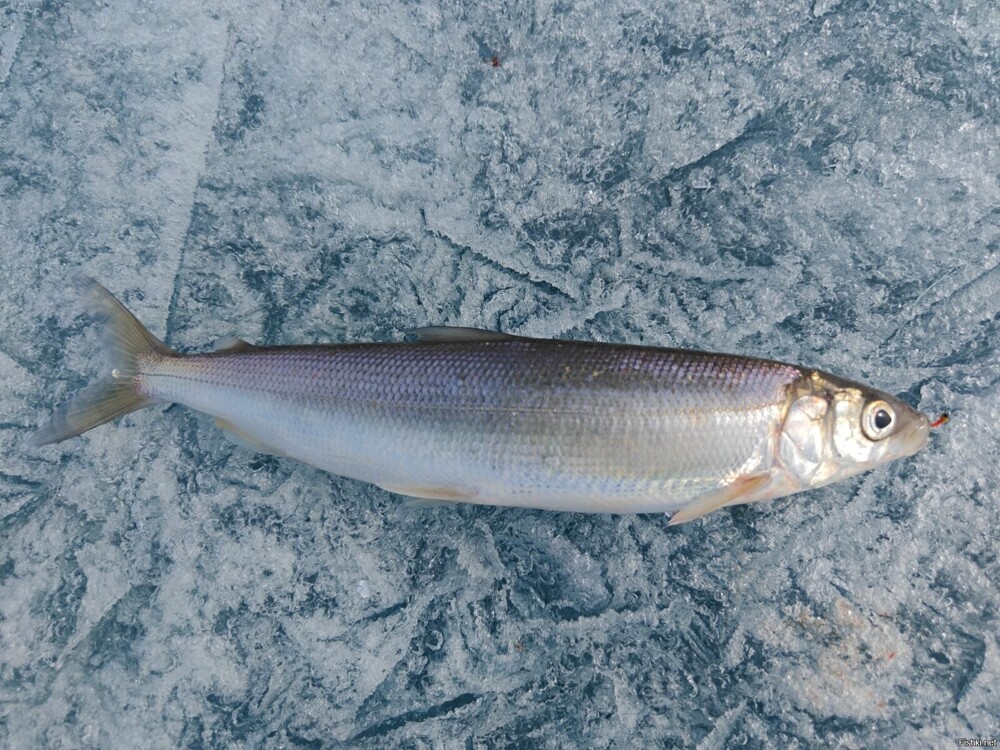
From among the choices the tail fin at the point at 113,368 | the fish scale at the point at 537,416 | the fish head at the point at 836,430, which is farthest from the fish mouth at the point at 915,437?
the tail fin at the point at 113,368

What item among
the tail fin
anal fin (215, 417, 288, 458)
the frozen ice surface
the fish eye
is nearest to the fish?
the fish eye

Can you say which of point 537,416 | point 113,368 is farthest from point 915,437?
point 113,368

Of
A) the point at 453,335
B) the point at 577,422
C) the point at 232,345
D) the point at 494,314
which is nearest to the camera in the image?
the point at 577,422

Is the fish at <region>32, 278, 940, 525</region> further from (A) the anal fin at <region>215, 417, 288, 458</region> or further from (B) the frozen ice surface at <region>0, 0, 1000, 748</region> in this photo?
(B) the frozen ice surface at <region>0, 0, 1000, 748</region>

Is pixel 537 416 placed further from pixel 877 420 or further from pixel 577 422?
pixel 877 420

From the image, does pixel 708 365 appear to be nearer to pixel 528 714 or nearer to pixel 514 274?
pixel 514 274

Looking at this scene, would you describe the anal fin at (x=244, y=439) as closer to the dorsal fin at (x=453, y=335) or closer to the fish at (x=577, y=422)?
the fish at (x=577, y=422)
